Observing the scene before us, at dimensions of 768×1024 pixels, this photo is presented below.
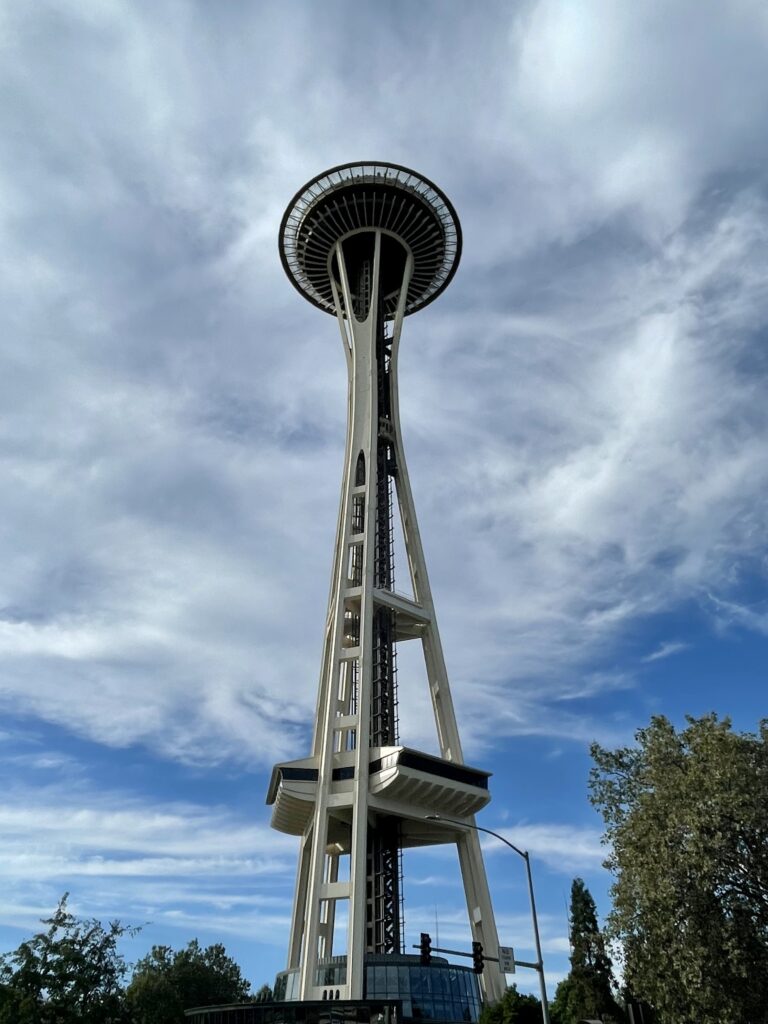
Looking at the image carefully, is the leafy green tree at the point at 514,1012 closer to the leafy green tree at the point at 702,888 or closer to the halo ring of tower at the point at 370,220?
the leafy green tree at the point at 702,888

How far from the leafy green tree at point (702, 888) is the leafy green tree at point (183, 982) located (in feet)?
175

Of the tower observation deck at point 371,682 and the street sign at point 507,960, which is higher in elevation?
the tower observation deck at point 371,682

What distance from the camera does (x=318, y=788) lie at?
168ft

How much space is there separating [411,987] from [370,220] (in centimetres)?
5850

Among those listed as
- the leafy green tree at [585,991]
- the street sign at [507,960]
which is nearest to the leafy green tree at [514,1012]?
the street sign at [507,960]

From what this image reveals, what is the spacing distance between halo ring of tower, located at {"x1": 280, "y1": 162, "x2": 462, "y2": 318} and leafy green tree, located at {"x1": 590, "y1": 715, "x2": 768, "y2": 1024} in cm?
5327

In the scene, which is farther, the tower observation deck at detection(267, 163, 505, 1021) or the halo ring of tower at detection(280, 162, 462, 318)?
the halo ring of tower at detection(280, 162, 462, 318)

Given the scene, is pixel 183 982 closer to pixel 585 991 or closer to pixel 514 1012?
pixel 585 991

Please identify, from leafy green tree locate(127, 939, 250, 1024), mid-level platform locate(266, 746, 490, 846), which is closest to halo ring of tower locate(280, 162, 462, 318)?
mid-level platform locate(266, 746, 490, 846)

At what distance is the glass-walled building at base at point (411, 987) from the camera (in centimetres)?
4675

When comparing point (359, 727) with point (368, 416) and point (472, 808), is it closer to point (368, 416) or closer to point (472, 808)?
point (472, 808)

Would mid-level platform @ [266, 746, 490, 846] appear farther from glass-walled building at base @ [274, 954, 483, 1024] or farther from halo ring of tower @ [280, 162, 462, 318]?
halo ring of tower @ [280, 162, 462, 318]

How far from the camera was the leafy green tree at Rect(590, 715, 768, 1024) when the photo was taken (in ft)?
91.7

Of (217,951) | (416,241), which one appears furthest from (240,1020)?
(416,241)
